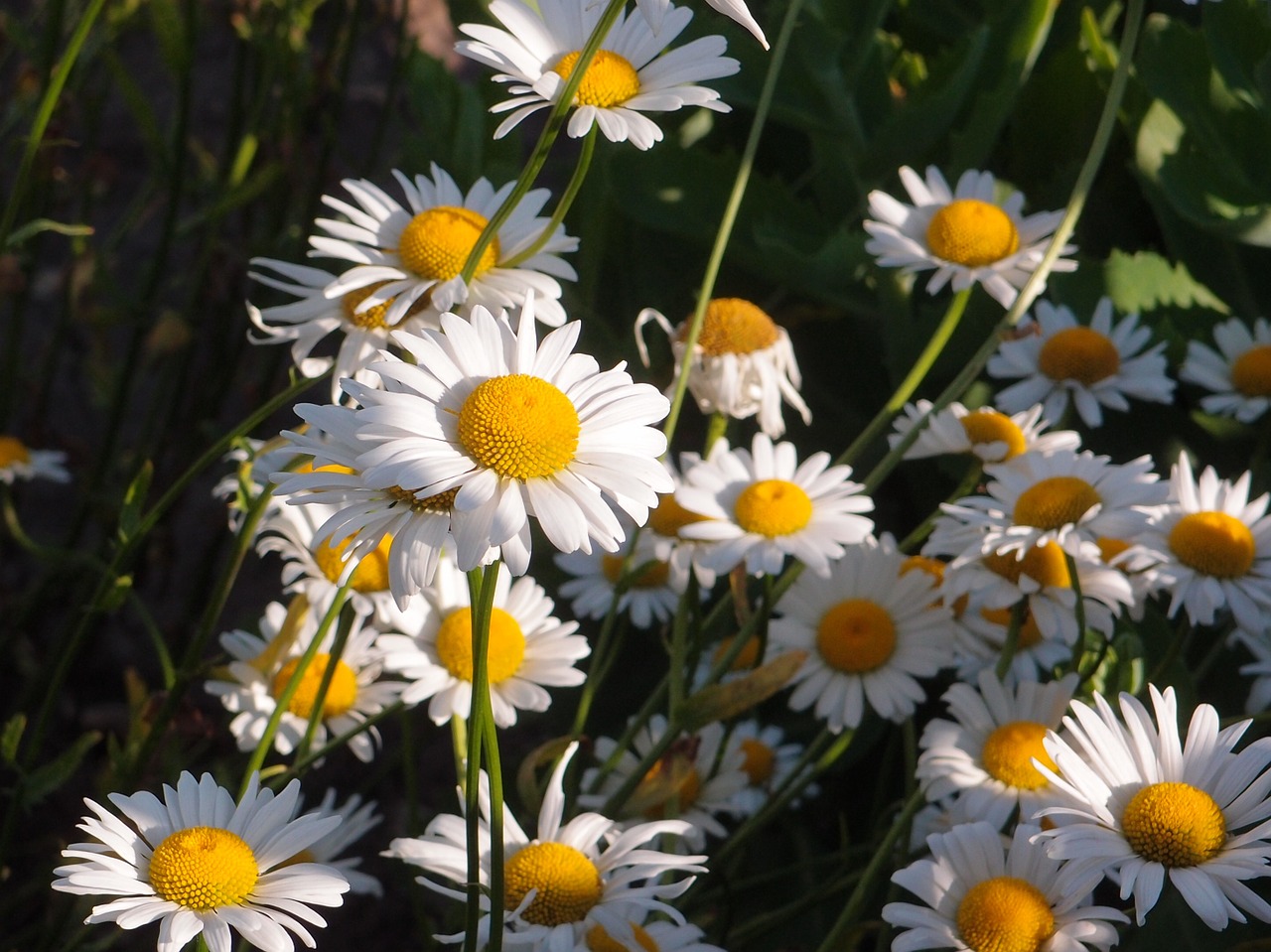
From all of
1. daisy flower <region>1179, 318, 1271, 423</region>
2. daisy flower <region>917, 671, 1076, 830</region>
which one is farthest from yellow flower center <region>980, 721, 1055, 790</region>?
daisy flower <region>1179, 318, 1271, 423</region>

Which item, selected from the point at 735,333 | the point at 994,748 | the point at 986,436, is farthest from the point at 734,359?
the point at 994,748

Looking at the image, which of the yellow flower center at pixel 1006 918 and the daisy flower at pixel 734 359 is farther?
the daisy flower at pixel 734 359

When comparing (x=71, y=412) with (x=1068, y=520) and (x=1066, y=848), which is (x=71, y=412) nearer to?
(x=1068, y=520)

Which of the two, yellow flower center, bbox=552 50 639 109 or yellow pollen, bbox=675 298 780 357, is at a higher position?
yellow flower center, bbox=552 50 639 109

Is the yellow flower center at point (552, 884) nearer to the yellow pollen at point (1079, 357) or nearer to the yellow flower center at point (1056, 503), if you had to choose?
the yellow flower center at point (1056, 503)

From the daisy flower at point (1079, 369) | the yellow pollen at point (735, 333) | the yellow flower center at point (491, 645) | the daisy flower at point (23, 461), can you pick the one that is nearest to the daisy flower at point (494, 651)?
the yellow flower center at point (491, 645)

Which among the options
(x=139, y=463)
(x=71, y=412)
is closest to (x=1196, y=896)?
(x=139, y=463)

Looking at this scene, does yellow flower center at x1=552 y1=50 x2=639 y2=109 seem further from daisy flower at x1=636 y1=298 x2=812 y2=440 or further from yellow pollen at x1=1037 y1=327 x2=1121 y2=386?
yellow pollen at x1=1037 y1=327 x2=1121 y2=386
